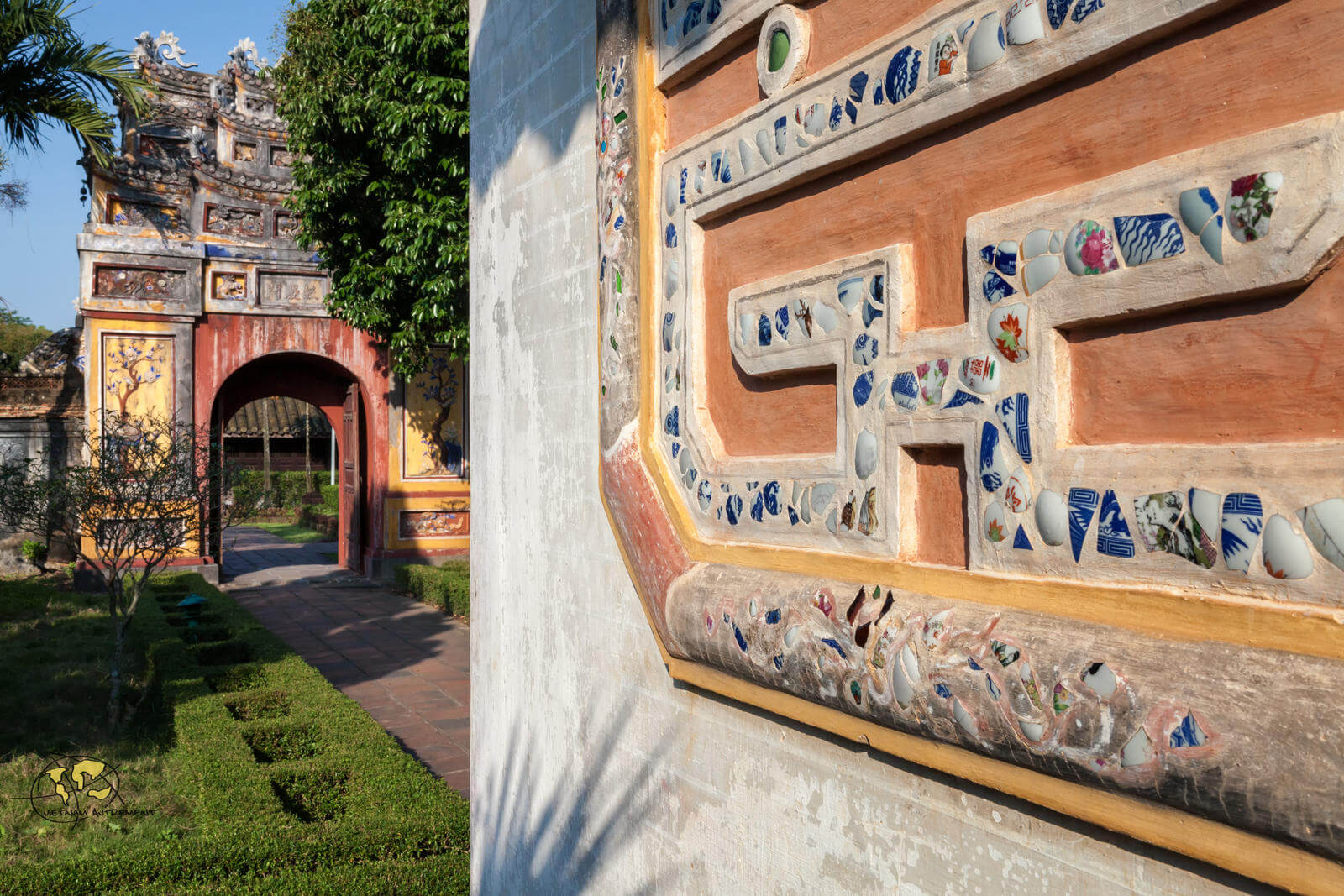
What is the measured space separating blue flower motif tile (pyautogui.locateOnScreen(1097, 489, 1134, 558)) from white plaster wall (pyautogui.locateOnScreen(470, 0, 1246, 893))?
35 centimetres

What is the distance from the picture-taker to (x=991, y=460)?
53.8 inches

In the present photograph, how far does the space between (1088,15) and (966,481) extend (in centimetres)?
62

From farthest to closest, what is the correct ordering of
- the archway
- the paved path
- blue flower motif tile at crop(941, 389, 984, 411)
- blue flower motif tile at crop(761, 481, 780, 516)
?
1. the archway
2. the paved path
3. blue flower motif tile at crop(761, 481, 780, 516)
4. blue flower motif tile at crop(941, 389, 984, 411)

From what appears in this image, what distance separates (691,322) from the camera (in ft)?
6.84

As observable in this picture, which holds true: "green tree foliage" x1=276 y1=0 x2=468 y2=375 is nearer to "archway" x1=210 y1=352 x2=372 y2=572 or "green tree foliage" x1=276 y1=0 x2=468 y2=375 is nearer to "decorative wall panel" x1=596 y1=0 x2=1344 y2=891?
"archway" x1=210 y1=352 x2=372 y2=572

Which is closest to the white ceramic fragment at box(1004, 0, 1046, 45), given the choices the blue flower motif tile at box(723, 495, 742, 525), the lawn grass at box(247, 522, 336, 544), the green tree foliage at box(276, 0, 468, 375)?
the blue flower motif tile at box(723, 495, 742, 525)

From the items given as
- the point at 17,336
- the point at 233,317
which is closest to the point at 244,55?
the point at 233,317

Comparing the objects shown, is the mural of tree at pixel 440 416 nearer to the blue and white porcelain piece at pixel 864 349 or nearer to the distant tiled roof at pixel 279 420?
the blue and white porcelain piece at pixel 864 349

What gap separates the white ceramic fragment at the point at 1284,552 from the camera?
3.35 feet

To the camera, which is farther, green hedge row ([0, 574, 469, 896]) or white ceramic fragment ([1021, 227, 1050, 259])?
green hedge row ([0, 574, 469, 896])

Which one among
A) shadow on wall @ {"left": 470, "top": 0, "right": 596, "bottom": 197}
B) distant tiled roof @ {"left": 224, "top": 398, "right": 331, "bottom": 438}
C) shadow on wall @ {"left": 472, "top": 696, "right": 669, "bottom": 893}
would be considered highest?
distant tiled roof @ {"left": 224, "top": 398, "right": 331, "bottom": 438}

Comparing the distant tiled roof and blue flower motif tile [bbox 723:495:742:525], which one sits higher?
the distant tiled roof

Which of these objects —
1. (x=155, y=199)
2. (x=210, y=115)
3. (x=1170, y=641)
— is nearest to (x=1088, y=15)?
(x=1170, y=641)

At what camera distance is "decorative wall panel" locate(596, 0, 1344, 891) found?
1.04m
